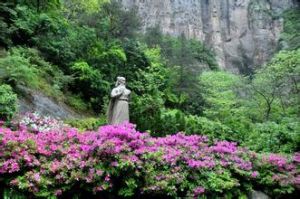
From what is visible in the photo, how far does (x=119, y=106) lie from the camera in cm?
908

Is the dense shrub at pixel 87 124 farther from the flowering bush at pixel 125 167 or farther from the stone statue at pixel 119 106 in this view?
the flowering bush at pixel 125 167

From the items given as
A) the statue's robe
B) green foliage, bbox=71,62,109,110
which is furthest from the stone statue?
green foliage, bbox=71,62,109,110

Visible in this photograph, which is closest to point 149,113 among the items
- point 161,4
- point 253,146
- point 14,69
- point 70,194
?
point 253,146

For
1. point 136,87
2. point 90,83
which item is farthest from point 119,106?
point 136,87

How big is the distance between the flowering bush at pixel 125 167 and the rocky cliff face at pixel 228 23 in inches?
1893

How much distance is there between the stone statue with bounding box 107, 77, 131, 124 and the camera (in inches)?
354

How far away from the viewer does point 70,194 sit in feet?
19.1

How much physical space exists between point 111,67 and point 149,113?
219 inches

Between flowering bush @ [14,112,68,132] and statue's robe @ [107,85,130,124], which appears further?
statue's robe @ [107,85,130,124]

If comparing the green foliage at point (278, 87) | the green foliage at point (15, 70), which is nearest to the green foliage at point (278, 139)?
the green foliage at point (15, 70)

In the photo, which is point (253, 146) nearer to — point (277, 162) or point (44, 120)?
point (277, 162)

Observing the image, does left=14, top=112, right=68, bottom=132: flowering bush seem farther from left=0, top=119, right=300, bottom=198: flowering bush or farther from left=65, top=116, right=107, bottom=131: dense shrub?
left=0, top=119, right=300, bottom=198: flowering bush

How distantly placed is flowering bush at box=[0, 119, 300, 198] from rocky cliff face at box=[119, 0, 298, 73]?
158ft

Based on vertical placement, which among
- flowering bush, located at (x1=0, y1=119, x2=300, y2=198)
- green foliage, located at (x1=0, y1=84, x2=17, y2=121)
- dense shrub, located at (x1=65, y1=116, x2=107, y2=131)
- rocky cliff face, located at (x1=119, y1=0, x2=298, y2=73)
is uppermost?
rocky cliff face, located at (x1=119, y1=0, x2=298, y2=73)
